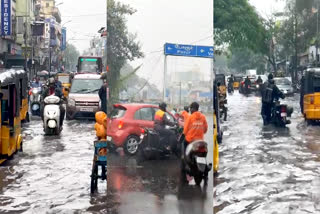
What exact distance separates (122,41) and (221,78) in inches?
33.8

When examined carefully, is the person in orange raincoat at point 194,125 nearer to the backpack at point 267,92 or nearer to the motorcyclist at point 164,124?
the motorcyclist at point 164,124

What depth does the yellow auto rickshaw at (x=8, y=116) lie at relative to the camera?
9922mm

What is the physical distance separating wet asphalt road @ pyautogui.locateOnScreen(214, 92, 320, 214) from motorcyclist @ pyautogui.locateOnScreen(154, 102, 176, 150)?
1613 mm

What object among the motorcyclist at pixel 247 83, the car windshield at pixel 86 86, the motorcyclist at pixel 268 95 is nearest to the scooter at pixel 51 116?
the car windshield at pixel 86 86

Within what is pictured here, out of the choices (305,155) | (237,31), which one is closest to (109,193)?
(237,31)

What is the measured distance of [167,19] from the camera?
3.04 m

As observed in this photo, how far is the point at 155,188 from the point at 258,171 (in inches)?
183

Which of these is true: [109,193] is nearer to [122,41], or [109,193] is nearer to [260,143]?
[122,41]

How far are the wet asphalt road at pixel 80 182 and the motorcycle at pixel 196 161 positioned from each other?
4cm

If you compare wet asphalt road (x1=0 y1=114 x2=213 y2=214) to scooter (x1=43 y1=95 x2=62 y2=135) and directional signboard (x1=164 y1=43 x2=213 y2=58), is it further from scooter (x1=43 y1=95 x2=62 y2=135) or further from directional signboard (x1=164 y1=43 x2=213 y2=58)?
directional signboard (x1=164 y1=43 x2=213 y2=58)

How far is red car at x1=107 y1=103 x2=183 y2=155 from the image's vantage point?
3.02 meters

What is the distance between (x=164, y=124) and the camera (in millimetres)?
3006

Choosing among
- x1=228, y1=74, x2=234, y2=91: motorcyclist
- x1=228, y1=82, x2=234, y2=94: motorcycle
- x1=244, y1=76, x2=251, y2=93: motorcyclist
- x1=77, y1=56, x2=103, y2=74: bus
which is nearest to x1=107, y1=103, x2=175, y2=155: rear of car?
x1=228, y1=74, x2=234, y2=91: motorcyclist

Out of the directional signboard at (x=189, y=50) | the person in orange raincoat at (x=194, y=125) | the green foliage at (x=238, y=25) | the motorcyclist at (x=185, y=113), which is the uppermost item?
the green foliage at (x=238, y=25)
